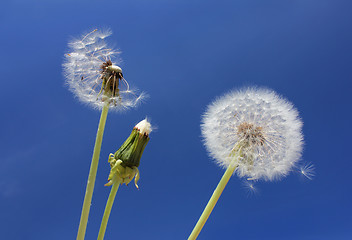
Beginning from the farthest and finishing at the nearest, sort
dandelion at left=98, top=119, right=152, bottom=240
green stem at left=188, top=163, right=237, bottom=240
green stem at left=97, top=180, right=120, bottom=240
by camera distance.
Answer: dandelion at left=98, top=119, right=152, bottom=240 → green stem at left=97, top=180, right=120, bottom=240 → green stem at left=188, top=163, right=237, bottom=240

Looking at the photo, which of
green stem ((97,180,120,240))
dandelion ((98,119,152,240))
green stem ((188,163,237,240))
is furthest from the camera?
dandelion ((98,119,152,240))

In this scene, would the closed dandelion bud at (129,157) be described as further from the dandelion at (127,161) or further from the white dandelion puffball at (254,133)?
the white dandelion puffball at (254,133)

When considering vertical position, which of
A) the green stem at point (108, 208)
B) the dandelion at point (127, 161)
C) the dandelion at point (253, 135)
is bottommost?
the green stem at point (108, 208)

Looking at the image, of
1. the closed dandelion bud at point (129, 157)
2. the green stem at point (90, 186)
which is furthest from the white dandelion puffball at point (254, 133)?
the green stem at point (90, 186)

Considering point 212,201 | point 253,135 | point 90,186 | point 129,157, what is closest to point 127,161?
point 129,157

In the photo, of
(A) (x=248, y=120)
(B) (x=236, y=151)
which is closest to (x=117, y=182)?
(B) (x=236, y=151)

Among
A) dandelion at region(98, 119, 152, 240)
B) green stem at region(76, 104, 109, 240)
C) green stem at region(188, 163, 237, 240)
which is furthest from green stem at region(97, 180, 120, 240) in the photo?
green stem at region(188, 163, 237, 240)

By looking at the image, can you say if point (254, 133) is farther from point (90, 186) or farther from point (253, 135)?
point (90, 186)

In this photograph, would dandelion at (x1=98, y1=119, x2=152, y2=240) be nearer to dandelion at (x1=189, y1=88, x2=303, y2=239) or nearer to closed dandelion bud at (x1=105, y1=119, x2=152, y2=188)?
closed dandelion bud at (x1=105, y1=119, x2=152, y2=188)

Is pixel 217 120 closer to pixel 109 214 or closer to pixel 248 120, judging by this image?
pixel 248 120
